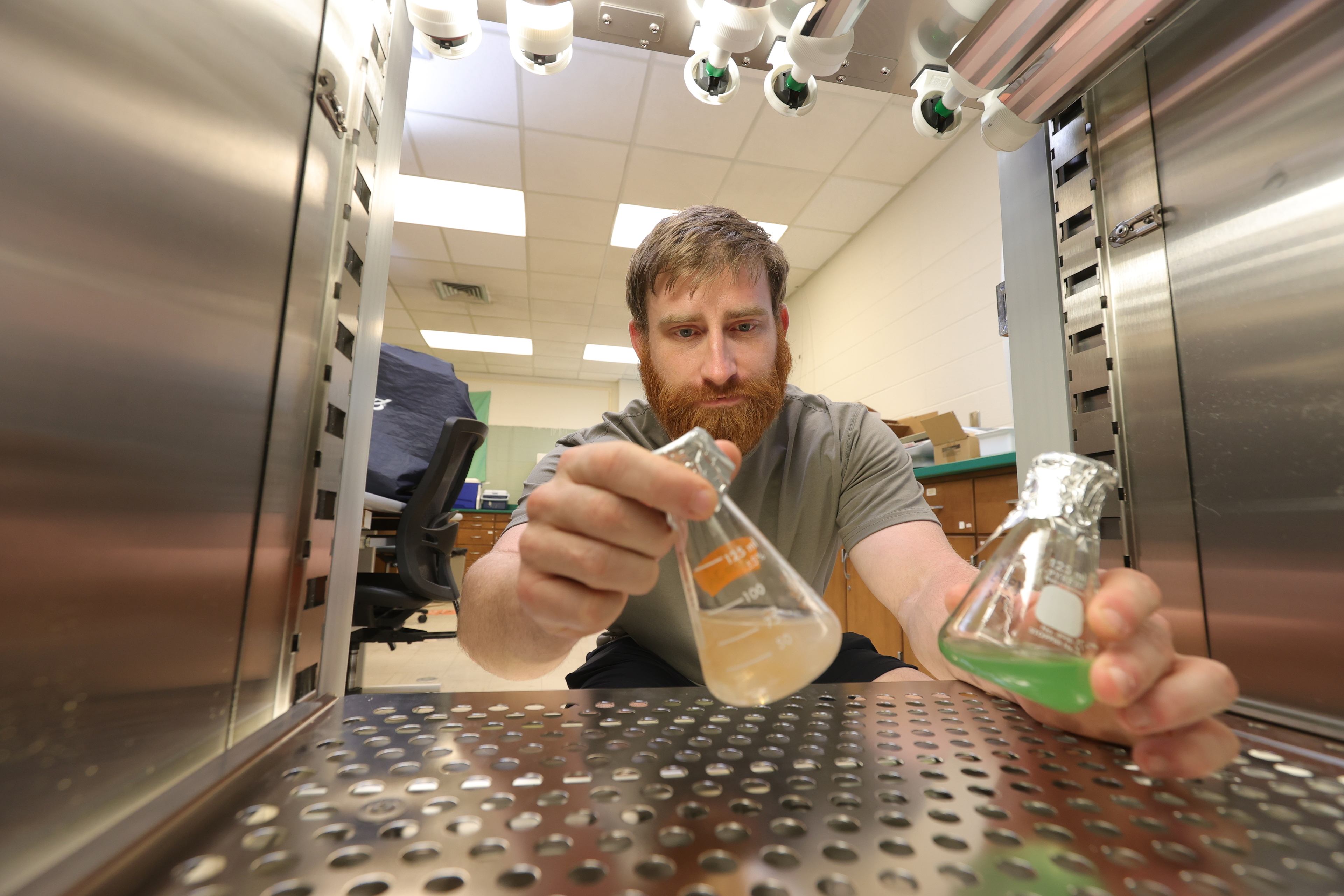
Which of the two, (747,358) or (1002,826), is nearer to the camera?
(1002,826)

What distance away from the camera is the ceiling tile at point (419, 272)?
14.6ft

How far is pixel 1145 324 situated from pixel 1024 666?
1.56ft

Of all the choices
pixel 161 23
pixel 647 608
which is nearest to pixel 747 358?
pixel 647 608

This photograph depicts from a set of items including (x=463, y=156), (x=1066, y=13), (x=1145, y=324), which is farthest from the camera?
(x=463, y=156)

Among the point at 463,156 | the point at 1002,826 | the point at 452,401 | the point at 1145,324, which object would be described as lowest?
the point at 1002,826

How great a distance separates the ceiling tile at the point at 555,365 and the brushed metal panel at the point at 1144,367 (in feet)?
20.9

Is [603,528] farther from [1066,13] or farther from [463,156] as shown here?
[463,156]

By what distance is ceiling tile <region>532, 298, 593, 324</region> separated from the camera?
5195mm

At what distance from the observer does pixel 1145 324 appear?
2.07ft

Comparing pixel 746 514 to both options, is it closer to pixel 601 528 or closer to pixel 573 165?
pixel 601 528

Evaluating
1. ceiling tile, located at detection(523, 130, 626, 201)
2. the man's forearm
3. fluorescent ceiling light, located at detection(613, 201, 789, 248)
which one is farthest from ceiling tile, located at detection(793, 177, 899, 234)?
the man's forearm

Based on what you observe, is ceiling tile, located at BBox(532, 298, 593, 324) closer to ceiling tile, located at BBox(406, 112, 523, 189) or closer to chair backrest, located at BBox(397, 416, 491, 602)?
ceiling tile, located at BBox(406, 112, 523, 189)

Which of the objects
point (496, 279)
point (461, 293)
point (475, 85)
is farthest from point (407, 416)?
point (461, 293)

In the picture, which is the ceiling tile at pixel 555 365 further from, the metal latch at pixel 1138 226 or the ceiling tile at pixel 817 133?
the metal latch at pixel 1138 226
